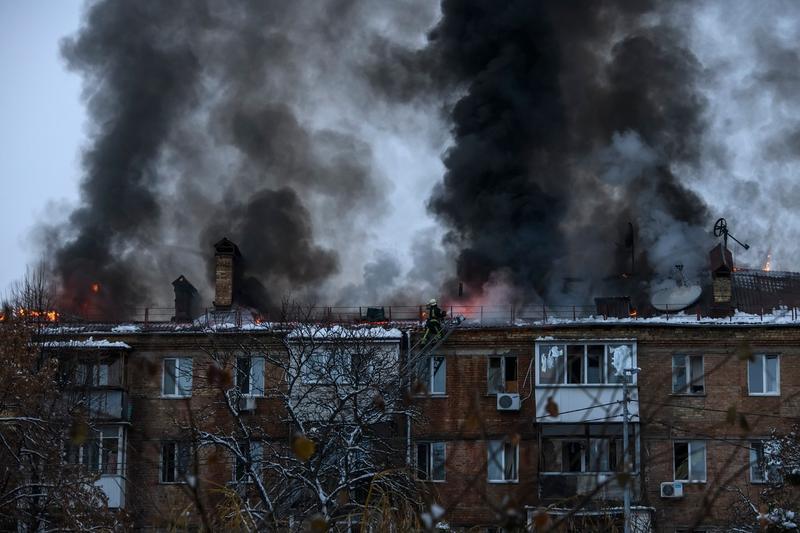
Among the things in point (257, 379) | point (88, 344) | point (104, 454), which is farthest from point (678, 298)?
point (104, 454)

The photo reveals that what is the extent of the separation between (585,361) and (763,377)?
5026 mm

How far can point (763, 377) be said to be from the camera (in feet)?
120

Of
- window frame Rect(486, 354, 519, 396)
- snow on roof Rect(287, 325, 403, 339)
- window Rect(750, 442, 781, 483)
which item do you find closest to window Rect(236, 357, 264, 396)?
snow on roof Rect(287, 325, 403, 339)

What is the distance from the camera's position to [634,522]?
1257 inches

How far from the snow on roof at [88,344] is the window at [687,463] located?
53.0ft

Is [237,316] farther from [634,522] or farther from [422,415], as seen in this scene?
[634,522]

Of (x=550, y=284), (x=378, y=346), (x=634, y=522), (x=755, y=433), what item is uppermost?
(x=550, y=284)

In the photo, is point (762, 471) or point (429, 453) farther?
point (429, 453)

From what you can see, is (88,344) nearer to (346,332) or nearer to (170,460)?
(170,460)

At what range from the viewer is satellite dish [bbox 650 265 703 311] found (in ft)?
142

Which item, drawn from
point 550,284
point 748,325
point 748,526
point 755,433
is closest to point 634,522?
point 748,526

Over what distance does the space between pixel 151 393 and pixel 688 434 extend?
15.5 m

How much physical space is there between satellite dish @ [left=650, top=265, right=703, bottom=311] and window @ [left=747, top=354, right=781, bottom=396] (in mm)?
5520

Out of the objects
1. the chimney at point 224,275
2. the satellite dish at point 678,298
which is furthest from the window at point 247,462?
the satellite dish at point 678,298
